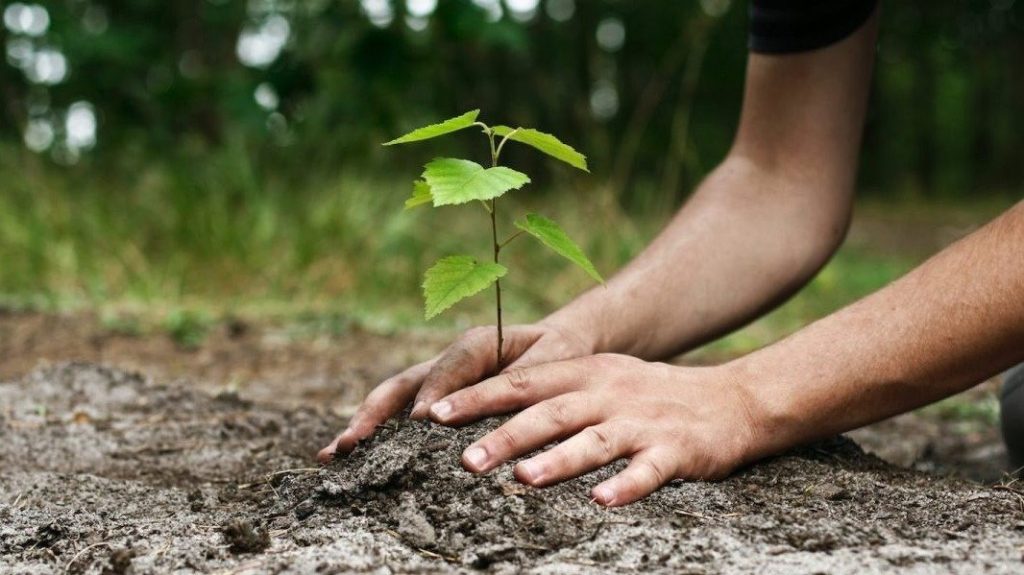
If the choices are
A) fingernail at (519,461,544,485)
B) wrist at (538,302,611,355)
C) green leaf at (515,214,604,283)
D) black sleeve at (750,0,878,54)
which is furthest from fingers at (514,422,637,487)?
black sleeve at (750,0,878,54)

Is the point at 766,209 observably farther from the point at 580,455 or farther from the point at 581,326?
the point at 580,455

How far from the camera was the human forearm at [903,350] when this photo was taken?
4.79 ft

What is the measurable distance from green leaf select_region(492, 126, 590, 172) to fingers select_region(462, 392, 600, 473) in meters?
0.35

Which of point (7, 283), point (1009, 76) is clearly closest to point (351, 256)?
point (7, 283)

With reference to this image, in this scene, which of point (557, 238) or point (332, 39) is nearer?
point (557, 238)

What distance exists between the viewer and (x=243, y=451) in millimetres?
1970

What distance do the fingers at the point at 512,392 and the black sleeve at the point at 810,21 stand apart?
0.99 m

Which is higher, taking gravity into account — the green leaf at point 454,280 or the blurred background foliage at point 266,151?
the blurred background foliage at point 266,151

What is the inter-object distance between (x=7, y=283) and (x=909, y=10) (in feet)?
55.7

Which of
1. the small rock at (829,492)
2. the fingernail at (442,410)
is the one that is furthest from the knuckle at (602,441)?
the small rock at (829,492)

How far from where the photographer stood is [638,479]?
4.46 ft

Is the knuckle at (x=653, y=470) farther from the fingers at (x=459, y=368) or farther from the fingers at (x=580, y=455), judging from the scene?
the fingers at (x=459, y=368)

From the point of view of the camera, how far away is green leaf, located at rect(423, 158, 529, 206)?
1220 mm

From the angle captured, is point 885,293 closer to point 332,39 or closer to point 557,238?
point 557,238
